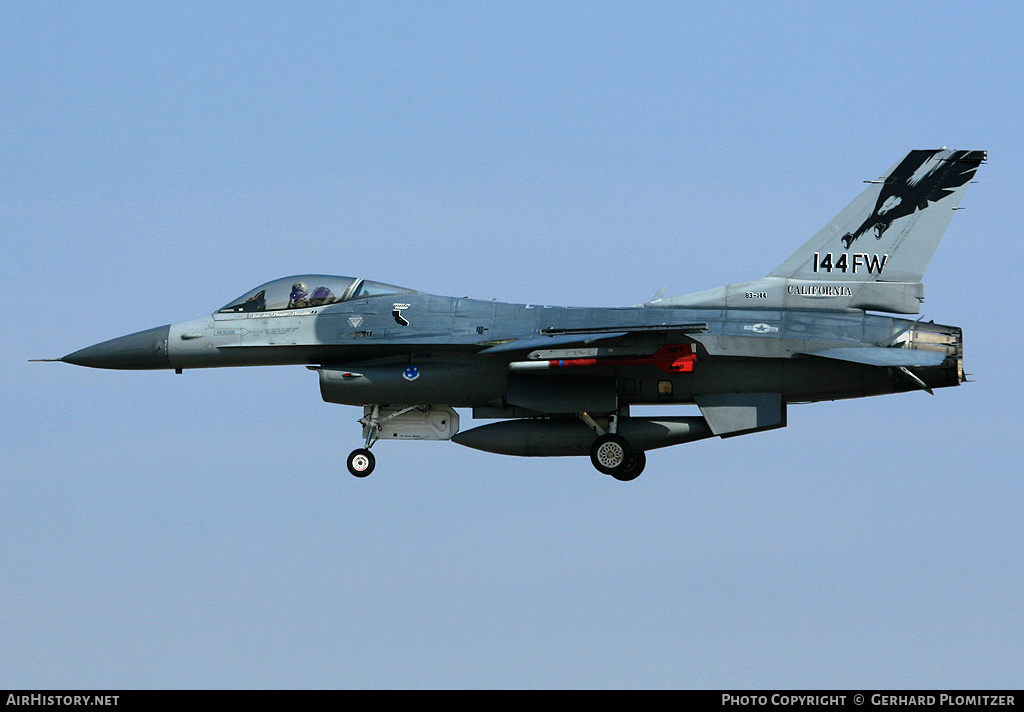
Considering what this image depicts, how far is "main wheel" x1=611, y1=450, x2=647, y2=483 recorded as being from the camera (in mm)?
23422

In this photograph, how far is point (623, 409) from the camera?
23.5 meters

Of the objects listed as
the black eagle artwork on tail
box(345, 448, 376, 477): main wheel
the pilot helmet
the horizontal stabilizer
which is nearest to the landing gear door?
box(345, 448, 376, 477): main wheel

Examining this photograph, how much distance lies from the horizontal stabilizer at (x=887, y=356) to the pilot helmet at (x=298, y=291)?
7.96 m

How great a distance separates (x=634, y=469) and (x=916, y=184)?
6012 millimetres

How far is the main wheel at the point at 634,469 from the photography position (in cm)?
2342

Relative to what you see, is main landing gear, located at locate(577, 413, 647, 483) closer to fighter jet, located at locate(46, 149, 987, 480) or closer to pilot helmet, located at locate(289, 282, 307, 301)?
fighter jet, located at locate(46, 149, 987, 480)

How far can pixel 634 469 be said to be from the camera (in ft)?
77.6

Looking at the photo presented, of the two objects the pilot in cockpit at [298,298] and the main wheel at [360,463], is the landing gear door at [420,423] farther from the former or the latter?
the pilot in cockpit at [298,298]

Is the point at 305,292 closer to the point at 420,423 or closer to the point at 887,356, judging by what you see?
the point at 420,423

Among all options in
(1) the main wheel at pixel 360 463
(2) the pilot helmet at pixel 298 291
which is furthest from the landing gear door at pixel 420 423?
(2) the pilot helmet at pixel 298 291
